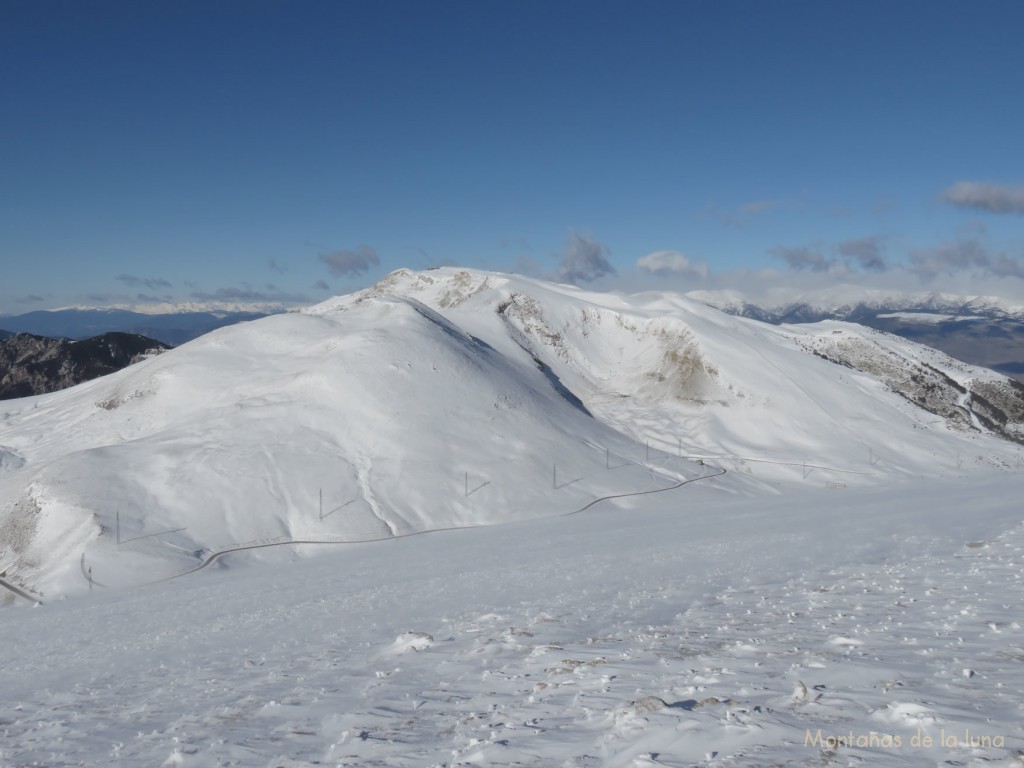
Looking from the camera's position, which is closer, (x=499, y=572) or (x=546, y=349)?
(x=499, y=572)

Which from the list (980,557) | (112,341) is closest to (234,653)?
(980,557)

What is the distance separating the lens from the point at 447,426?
4797cm

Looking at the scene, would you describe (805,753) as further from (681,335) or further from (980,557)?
(681,335)

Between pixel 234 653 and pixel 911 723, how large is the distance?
1386 cm

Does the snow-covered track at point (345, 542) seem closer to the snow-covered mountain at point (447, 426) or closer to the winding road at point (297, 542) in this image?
the winding road at point (297, 542)

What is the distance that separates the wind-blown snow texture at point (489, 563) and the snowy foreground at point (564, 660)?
3.5 inches

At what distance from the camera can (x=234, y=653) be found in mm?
15383

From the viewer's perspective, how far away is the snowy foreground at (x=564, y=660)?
873 centimetres

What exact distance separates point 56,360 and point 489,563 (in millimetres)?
110835

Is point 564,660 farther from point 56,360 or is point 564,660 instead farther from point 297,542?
point 56,360

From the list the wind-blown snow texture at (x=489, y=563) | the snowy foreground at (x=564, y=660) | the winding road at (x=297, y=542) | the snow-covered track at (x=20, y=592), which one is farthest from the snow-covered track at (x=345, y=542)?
the snowy foreground at (x=564, y=660)

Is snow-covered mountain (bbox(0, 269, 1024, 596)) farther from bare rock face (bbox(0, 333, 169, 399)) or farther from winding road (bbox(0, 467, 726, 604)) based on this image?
bare rock face (bbox(0, 333, 169, 399))

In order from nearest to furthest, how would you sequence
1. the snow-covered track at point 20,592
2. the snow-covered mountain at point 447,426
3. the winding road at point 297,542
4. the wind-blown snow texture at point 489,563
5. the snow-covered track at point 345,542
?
the wind-blown snow texture at point 489,563, the snow-covered track at point 20,592, the winding road at point 297,542, the snow-covered track at point 345,542, the snow-covered mountain at point 447,426

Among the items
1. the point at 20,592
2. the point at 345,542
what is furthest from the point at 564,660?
the point at 20,592
